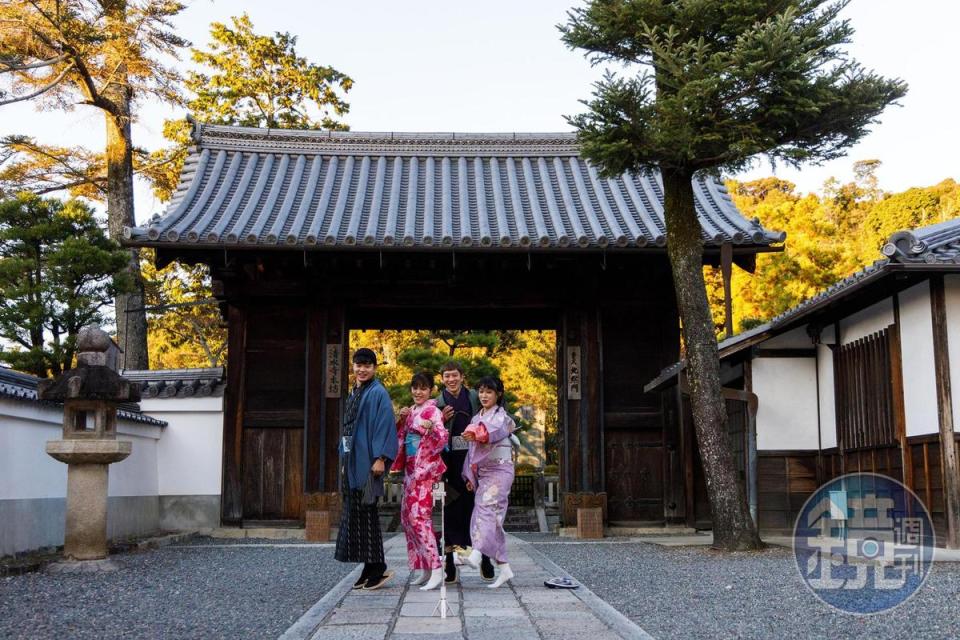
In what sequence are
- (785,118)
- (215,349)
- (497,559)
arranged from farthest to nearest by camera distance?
(215,349)
(785,118)
(497,559)

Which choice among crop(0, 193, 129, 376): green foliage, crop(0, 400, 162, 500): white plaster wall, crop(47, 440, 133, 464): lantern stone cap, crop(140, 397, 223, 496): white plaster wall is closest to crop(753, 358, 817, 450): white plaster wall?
crop(140, 397, 223, 496): white plaster wall

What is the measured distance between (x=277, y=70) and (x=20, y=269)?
10443mm

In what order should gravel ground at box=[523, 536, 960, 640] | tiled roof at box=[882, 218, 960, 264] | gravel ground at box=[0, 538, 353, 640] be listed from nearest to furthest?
gravel ground at box=[523, 536, 960, 640] → gravel ground at box=[0, 538, 353, 640] → tiled roof at box=[882, 218, 960, 264]

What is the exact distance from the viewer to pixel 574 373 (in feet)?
41.9

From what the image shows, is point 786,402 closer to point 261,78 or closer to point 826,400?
point 826,400

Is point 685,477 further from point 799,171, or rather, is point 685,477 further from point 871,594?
point 871,594

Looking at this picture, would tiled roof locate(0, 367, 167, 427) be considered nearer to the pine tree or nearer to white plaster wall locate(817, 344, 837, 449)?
the pine tree

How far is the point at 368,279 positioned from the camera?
42.3 ft

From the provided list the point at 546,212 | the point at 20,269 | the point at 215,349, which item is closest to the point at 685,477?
→ the point at 546,212

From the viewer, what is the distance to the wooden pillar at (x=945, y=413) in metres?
8.43

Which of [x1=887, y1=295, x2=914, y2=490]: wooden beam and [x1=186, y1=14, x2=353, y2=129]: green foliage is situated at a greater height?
[x1=186, y1=14, x2=353, y2=129]: green foliage

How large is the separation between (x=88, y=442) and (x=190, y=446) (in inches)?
192

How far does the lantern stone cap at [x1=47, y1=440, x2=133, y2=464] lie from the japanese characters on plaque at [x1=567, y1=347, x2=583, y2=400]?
20.7 feet

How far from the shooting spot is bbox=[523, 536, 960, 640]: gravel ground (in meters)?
5.14
